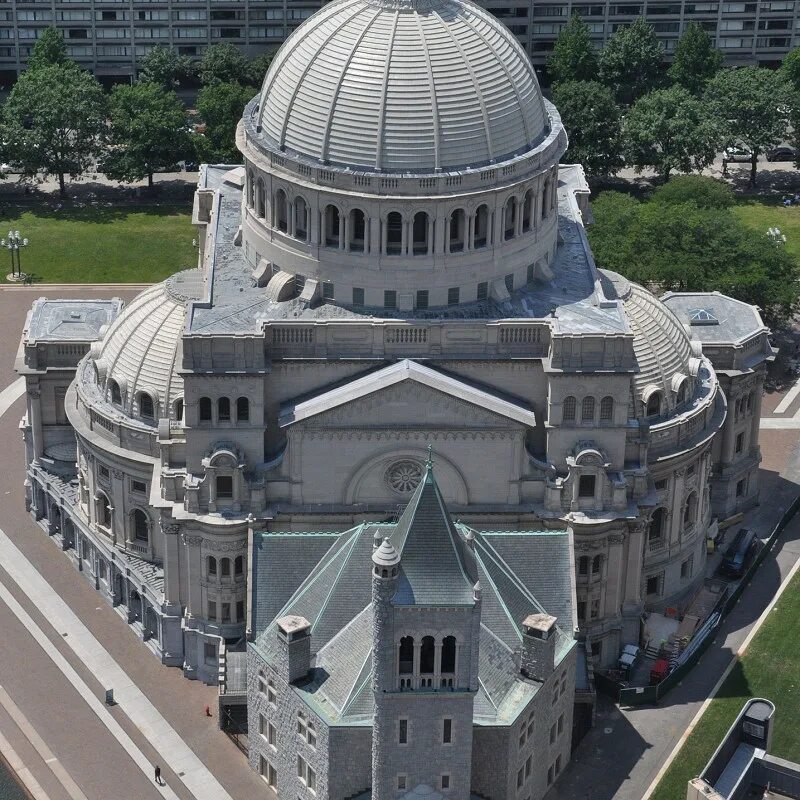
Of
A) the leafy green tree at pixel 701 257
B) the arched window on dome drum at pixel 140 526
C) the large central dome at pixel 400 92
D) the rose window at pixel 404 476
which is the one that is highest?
the large central dome at pixel 400 92

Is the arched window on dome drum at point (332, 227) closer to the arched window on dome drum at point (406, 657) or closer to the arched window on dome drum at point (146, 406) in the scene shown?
the arched window on dome drum at point (146, 406)

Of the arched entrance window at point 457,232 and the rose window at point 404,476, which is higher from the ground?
the arched entrance window at point 457,232

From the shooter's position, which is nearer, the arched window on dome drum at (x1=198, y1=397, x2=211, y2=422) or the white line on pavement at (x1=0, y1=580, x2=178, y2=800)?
the white line on pavement at (x1=0, y1=580, x2=178, y2=800)

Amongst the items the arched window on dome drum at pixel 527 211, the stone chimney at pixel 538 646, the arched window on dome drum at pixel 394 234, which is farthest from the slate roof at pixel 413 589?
the arched window on dome drum at pixel 527 211

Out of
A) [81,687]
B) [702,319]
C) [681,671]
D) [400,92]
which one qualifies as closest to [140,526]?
[81,687]

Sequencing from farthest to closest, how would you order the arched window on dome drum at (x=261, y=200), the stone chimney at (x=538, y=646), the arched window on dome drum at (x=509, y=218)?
the arched window on dome drum at (x=261, y=200)
the arched window on dome drum at (x=509, y=218)
the stone chimney at (x=538, y=646)

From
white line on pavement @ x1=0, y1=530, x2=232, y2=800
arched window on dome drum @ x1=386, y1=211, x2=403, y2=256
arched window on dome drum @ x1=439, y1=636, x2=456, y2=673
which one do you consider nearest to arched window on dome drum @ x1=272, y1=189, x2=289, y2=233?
arched window on dome drum @ x1=386, y1=211, x2=403, y2=256

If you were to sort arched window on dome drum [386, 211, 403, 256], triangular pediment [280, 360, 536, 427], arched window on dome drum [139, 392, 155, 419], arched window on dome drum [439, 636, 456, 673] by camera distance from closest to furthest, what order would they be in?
arched window on dome drum [439, 636, 456, 673], triangular pediment [280, 360, 536, 427], arched window on dome drum [386, 211, 403, 256], arched window on dome drum [139, 392, 155, 419]

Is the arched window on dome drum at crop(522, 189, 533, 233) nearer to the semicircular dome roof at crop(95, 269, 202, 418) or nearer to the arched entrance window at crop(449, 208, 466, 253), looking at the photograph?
the arched entrance window at crop(449, 208, 466, 253)
